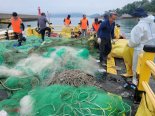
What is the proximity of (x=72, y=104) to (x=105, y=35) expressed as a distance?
4.18 m

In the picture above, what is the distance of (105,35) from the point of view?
754cm

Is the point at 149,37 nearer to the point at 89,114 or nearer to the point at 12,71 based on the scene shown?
the point at 89,114

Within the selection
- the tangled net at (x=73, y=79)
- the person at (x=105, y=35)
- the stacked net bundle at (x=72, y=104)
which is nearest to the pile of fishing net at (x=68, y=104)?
the stacked net bundle at (x=72, y=104)

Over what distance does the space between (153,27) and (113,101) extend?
2.33 m

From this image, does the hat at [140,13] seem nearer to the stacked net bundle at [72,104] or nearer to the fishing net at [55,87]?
the fishing net at [55,87]

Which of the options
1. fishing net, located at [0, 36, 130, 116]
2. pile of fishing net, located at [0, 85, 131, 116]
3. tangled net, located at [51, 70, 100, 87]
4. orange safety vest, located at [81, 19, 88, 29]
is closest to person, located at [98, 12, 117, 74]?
fishing net, located at [0, 36, 130, 116]

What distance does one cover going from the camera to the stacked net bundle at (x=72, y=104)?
3.52 m

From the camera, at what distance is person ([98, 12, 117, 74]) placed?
24.1 feet

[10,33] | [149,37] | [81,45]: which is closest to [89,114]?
Answer: [149,37]

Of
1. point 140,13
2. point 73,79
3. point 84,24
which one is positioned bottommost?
point 73,79

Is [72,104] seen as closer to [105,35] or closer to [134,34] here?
[134,34]

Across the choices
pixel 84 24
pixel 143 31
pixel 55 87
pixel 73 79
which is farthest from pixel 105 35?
pixel 84 24

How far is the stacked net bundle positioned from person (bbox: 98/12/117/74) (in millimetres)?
3506

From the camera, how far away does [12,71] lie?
5.90 metres
